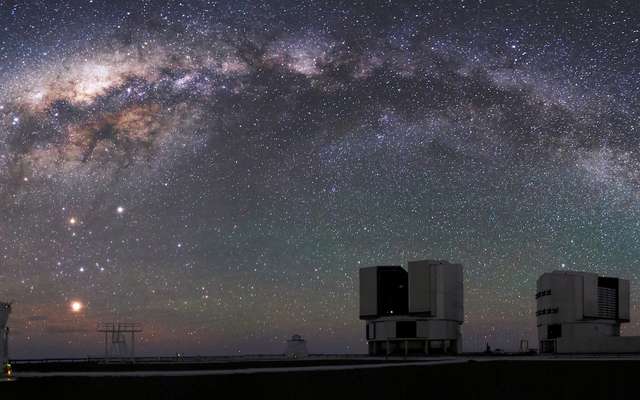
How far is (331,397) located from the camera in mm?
26047

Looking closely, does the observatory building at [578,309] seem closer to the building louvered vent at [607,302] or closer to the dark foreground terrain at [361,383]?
the building louvered vent at [607,302]

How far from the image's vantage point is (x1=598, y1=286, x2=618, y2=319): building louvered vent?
102625mm

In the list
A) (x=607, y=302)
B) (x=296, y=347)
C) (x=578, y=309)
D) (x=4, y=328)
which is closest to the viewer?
(x=4, y=328)

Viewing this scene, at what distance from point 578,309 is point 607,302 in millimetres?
5659

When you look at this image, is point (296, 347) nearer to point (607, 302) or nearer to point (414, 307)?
point (414, 307)

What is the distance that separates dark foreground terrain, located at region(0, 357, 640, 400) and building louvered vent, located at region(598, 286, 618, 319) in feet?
204

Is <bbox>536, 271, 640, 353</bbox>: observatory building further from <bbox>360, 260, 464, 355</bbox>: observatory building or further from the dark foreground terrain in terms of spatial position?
the dark foreground terrain

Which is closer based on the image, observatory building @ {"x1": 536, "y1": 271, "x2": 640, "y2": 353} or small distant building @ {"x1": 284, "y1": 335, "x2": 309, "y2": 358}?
small distant building @ {"x1": 284, "y1": 335, "x2": 309, "y2": 358}

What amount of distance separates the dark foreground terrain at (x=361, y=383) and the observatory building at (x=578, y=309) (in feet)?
193

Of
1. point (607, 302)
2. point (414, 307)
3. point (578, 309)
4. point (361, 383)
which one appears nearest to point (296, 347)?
point (414, 307)

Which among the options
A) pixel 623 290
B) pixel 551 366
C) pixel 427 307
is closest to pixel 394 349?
pixel 427 307

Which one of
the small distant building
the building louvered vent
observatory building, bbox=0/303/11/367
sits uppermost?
observatory building, bbox=0/303/11/367

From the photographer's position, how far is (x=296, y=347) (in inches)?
3255

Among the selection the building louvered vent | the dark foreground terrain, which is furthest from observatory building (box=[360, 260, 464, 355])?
the dark foreground terrain
